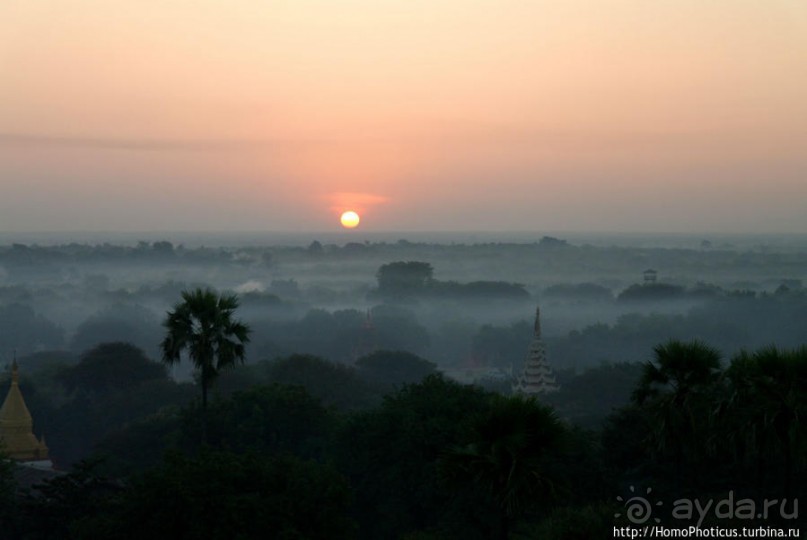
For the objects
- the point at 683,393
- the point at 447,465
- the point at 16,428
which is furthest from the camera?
the point at 16,428

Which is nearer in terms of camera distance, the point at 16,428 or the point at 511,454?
the point at 511,454

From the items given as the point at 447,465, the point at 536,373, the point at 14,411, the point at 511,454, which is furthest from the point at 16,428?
the point at 536,373

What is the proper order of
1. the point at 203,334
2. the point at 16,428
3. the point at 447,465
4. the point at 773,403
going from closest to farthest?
the point at 447,465 < the point at 773,403 < the point at 203,334 < the point at 16,428

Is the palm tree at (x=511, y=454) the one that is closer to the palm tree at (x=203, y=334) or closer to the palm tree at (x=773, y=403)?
the palm tree at (x=773, y=403)

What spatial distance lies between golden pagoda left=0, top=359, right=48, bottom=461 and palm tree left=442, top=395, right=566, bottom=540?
25.0 m

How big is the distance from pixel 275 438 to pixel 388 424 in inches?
267

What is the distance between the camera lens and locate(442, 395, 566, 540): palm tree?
1931cm

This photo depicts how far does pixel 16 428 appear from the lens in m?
40.7

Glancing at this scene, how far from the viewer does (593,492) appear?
28.3 metres

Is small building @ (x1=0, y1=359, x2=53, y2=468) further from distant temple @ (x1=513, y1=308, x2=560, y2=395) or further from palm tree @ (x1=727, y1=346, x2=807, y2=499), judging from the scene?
distant temple @ (x1=513, y1=308, x2=560, y2=395)

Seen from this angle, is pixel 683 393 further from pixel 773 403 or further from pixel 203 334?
pixel 203 334

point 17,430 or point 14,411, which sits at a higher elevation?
point 14,411

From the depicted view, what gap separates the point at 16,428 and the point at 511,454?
1031 inches

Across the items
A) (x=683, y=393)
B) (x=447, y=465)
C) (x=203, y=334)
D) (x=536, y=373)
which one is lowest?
(x=536, y=373)
